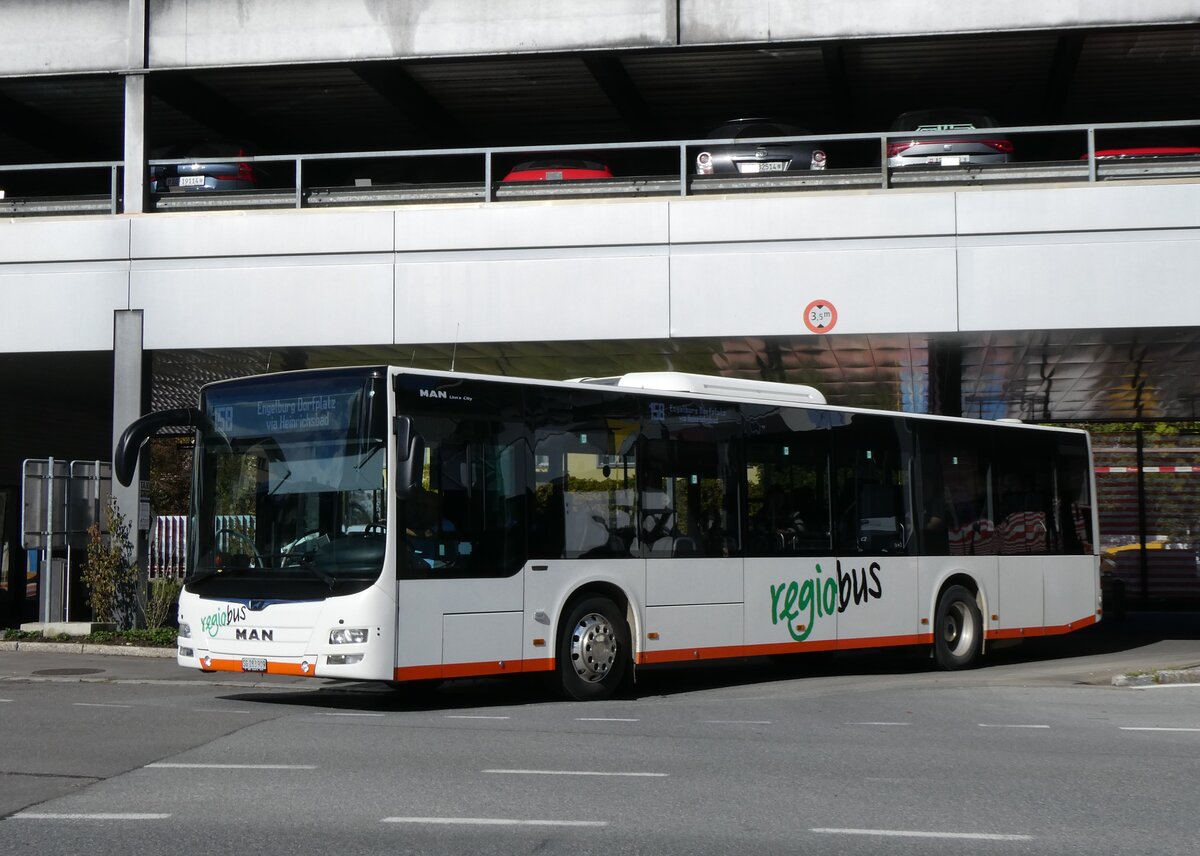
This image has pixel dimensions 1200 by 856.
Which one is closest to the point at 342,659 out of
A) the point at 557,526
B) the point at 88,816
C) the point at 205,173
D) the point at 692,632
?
the point at 557,526

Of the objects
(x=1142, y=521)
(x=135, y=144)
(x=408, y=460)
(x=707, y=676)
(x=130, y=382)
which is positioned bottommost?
(x=707, y=676)

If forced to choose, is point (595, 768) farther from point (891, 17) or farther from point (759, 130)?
point (891, 17)

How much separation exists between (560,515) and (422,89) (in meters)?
11.9

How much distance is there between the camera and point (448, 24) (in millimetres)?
19672

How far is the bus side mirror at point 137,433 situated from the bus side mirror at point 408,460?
2.03m

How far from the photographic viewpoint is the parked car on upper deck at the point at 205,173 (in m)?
20.0

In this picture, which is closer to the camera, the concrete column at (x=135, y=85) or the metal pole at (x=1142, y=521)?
the concrete column at (x=135, y=85)

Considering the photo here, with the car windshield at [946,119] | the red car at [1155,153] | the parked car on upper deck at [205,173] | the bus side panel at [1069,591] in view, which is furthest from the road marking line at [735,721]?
the parked car on upper deck at [205,173]

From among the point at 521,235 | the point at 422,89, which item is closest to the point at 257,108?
the point at 422,89

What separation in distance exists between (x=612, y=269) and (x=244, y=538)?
769 cm

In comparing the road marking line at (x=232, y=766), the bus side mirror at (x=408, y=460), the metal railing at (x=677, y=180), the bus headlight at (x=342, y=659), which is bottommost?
the road marking line at (x=232, y=766)

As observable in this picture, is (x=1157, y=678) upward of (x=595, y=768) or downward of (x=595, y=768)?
downward

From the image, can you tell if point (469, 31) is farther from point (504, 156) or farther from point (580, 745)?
point (580, 745)

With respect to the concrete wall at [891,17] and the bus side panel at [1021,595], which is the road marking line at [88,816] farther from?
the concrete wall at [891,17]
